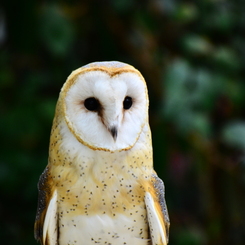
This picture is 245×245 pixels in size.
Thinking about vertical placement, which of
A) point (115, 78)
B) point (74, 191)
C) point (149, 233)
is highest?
point (115, 78)

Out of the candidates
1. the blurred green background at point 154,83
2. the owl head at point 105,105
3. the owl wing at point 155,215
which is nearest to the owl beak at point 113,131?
the owl head at point 105,105

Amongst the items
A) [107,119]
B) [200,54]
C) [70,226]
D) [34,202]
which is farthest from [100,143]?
[34,202]

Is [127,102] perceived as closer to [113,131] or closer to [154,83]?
[113,131]

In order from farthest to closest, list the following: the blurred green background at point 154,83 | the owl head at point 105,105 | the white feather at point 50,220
Answer: the blurred green background at point 154,83, the white feather at point 50,220, the owl head at point 105,105

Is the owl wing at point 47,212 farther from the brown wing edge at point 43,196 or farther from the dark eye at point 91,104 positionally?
the dark eye at point 91,104

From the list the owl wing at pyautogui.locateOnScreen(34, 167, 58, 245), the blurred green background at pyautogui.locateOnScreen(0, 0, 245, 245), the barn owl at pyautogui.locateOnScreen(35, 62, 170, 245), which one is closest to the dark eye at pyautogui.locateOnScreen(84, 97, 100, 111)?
the barn owl at pyautogui.locateOnScreen(35, 62, 170, 245)

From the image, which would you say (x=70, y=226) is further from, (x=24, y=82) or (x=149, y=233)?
(x=24, y=82)

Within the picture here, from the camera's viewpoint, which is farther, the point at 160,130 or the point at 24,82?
the point at 24,82
